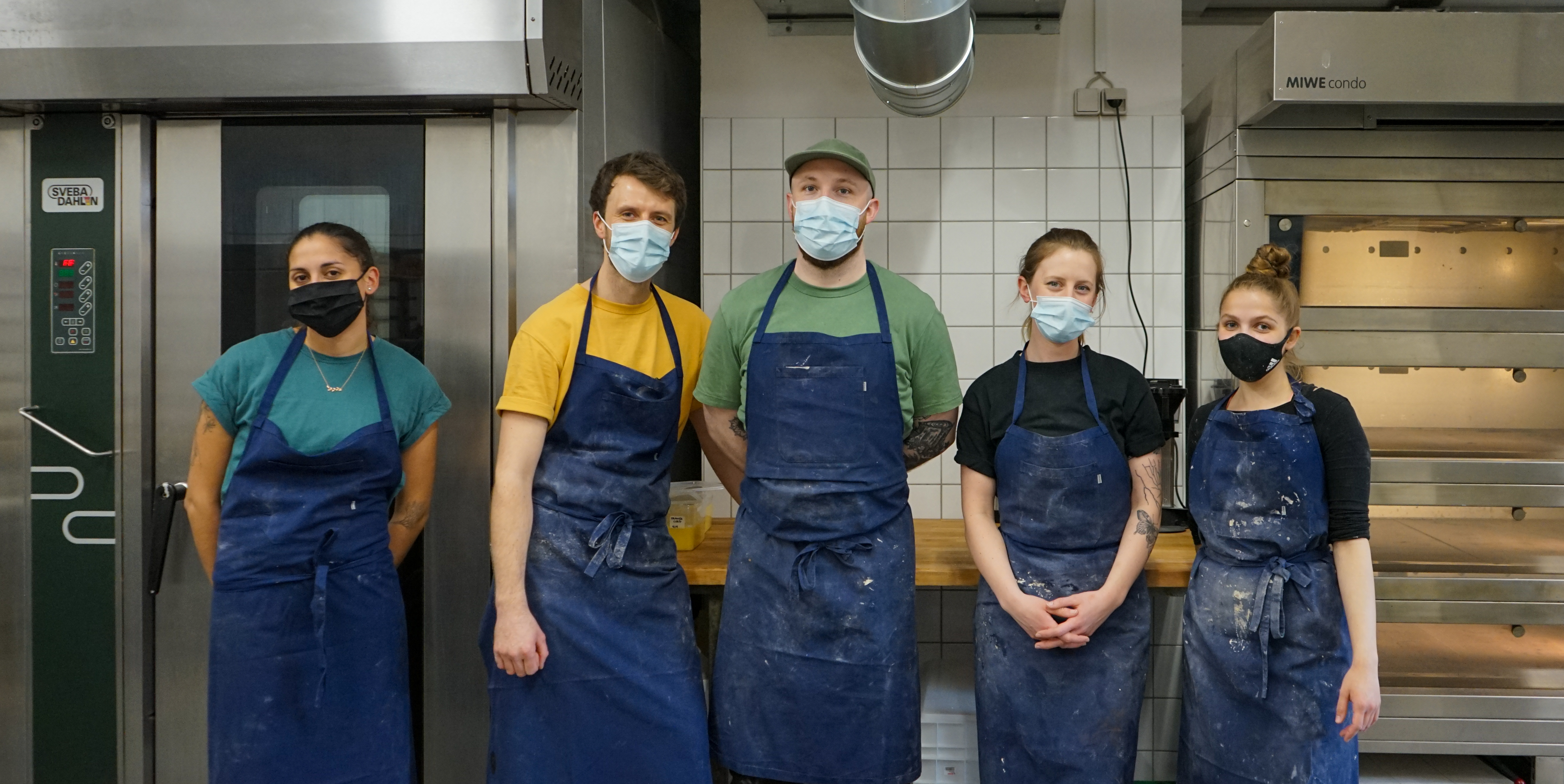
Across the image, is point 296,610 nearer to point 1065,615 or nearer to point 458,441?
point 458,441

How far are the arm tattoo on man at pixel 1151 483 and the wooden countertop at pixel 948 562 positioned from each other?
0.24 meters

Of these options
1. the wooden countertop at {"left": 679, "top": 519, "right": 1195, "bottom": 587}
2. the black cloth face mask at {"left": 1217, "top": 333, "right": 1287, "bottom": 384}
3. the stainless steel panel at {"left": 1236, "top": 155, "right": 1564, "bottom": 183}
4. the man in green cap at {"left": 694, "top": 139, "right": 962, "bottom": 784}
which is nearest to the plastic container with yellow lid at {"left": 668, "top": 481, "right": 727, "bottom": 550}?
the wooden countertop at {"left": 679, "top": 519, "right": 1195, "bottom": 587}

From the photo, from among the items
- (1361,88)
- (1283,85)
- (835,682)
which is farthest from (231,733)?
(1361,88)

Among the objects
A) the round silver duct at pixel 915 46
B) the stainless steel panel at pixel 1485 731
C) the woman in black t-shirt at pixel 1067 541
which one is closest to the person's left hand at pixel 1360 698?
the woman in black t-shirt at pixel 1067 541

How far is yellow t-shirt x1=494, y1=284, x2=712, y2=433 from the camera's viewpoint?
6.46 ft

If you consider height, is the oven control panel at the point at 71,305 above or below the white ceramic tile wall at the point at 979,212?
below

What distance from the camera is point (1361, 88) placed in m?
2.55

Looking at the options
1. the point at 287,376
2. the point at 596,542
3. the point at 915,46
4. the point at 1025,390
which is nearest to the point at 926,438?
the point at 1025,390

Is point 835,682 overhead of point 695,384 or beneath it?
beneath

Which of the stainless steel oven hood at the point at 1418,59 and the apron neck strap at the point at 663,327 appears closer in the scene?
the apron neck strap at the point at 663,327

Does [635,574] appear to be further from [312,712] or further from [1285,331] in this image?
[1285,331]

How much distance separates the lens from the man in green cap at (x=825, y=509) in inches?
77.7

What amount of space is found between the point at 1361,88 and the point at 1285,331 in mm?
986

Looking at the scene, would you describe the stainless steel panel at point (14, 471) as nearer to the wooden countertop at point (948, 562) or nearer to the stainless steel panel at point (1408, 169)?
the wooden countertop at point (948, 562)
